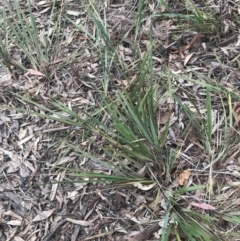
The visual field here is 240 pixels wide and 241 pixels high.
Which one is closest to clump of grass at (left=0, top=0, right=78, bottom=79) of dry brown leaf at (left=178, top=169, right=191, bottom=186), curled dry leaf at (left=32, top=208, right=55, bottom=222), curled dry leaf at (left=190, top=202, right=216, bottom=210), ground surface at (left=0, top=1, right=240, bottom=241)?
ground surface at (left=0, top=1, right=240, bottom=241)

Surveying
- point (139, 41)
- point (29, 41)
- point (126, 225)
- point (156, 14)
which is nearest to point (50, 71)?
point (29, 41)

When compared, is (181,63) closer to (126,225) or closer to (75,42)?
(75,42)

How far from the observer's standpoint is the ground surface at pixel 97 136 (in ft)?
6.45

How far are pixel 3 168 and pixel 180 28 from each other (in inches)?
42.5

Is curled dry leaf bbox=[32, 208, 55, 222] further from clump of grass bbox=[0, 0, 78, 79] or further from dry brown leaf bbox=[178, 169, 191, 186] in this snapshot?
clump of grass bbox=[0, 0, 78, 79]

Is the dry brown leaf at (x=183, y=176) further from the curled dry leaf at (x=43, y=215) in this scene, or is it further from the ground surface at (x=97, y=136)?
the curled dry leaf at (x=43, y=215)

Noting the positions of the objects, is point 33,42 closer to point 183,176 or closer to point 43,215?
point 43,215

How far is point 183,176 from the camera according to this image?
6.53 ft

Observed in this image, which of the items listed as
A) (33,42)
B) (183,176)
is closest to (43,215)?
(183,176)

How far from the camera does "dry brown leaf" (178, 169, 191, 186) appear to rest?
1980 mm

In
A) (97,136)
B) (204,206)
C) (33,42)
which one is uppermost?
(33,42)

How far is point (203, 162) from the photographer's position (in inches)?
79.7

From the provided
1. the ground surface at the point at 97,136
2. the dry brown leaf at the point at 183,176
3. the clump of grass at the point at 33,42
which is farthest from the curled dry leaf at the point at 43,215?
the clump of grass at the point at 33,42

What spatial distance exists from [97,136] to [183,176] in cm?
41
